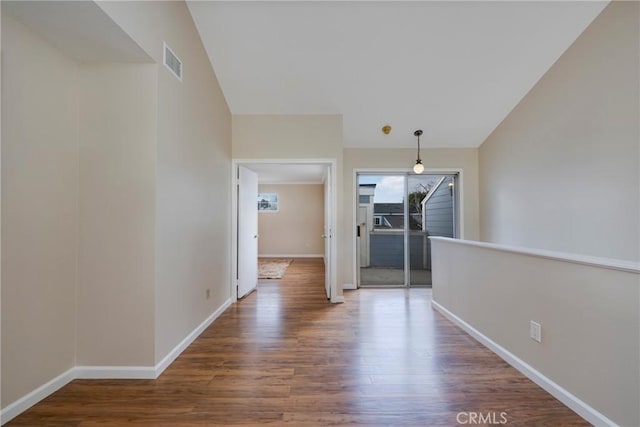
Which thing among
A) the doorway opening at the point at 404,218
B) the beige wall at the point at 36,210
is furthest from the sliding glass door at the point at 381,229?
the beige wall at the point at 36,210

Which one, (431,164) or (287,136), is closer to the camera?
(287,136)

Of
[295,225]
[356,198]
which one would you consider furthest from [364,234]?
[295,225]

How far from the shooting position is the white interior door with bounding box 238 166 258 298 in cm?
404

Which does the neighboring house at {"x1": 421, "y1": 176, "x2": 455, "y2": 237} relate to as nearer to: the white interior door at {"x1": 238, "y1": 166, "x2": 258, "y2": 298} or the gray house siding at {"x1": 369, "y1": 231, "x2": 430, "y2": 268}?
the gray house siding at {"x1": 369, "y1": 231, "x2": 430, "y2": 268}

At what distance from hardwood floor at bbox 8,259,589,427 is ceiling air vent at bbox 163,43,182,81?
2491mm

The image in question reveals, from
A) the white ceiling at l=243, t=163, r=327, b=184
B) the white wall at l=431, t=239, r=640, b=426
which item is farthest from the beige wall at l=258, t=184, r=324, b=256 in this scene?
Result: the white wall at l=431, t=239, r=640, b=426

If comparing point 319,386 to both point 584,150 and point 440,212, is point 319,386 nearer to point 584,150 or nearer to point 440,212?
point 584,150

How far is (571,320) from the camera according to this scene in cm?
173

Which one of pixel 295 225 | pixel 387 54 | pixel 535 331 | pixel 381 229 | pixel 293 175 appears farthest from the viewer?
pixel 295 225

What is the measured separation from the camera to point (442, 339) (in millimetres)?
2688

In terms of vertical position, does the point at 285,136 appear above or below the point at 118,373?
above

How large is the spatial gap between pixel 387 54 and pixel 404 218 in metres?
2.73

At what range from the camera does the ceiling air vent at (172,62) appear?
2248 millimetres

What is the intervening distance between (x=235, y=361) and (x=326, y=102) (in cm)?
325
